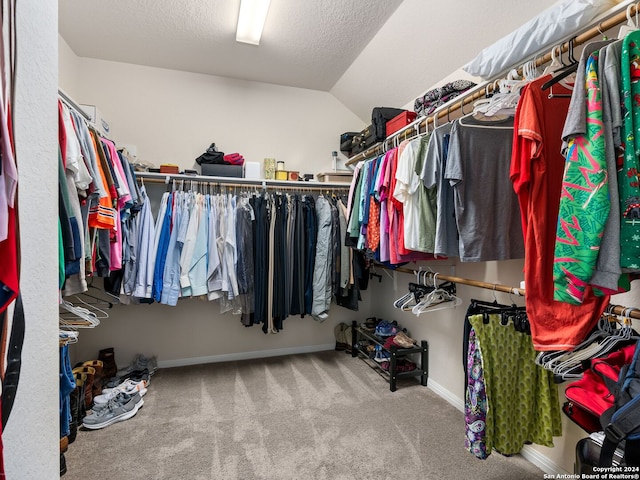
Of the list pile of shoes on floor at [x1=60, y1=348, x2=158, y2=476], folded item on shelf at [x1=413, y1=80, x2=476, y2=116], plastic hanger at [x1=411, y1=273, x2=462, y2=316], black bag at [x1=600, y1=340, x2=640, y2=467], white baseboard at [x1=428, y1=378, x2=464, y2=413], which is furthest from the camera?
white baseboard at [x1=428, y1=378, x2=464, y2=413]

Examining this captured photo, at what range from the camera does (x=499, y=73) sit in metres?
1.49

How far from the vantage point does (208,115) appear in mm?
3104

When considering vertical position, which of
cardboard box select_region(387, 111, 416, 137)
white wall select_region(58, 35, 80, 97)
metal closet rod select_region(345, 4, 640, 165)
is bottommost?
metal closet rod select_region(345, 4, 640, 165)

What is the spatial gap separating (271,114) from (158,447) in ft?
9.55

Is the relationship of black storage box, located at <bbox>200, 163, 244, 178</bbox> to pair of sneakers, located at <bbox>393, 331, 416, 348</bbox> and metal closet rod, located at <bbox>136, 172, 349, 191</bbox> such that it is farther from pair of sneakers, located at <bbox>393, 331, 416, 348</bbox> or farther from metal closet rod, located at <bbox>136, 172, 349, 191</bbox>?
pair of sneakers, located at <bbox>393, 331, 416, 348</bbox>

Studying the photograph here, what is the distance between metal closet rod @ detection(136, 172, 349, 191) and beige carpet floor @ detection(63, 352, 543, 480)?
170 centimetres

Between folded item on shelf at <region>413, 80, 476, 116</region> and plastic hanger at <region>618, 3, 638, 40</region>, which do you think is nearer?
plastic hanger at <region>618, 3, 638, 40</region>

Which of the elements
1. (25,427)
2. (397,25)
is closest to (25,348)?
(25,427)

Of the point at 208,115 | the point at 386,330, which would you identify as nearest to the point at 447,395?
the point at 386,330

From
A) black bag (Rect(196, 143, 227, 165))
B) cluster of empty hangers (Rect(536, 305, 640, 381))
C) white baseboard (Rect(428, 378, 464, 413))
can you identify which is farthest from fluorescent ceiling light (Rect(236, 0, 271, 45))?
white baseboard (Rect(428, 378, 464, 413))

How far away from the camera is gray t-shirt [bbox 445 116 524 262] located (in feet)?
4.93

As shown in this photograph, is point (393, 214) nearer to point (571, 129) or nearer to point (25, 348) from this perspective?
point (571, 129)

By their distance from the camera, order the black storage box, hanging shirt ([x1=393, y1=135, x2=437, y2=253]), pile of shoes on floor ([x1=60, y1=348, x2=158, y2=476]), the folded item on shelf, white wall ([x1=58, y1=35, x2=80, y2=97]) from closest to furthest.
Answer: hanging shirt ([x1=393, y1=135, x2=437, y2=253])
the folded item on shelf
pile of shoes on floor ([x1=60, y1=348, x2=158, y2=476])
white wall ([x1=58, y1=35, x2=80, y2=97])
the black storage box

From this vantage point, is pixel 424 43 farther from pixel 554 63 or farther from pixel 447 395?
pixel 447 395
